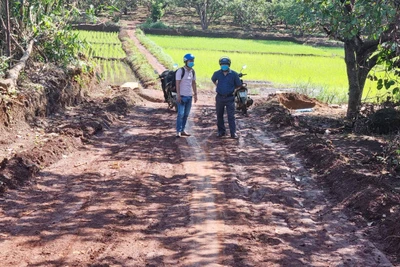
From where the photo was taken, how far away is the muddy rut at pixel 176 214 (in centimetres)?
555

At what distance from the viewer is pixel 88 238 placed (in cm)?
583

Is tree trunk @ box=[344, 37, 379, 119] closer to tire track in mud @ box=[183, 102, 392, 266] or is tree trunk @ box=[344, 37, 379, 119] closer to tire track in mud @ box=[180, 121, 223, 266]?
tire track in mud @ box=[183, 102, 392, 266]

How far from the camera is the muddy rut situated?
5.55m

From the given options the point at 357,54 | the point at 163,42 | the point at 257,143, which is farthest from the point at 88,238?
the point at 163,42

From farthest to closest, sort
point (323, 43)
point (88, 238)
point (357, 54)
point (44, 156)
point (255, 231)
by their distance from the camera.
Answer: point (323, 43) → point (357, 54) → point (44, 156) → point (255, 231) → point (88, 238)

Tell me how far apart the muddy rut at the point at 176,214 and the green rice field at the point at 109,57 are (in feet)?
30.3

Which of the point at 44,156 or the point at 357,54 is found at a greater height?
the point at 357,54

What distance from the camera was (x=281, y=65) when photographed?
34.1 meters

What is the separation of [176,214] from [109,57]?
1087 inches

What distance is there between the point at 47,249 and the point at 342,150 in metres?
7.37

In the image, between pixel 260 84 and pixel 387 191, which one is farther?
pixel 260 84

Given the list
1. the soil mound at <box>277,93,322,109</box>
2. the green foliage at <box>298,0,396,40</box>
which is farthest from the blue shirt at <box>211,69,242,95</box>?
the soil mound at <box>277,93,322,109</box>

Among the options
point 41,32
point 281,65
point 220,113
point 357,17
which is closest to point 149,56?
point 281,65

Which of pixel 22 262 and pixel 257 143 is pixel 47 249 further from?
pixel 257 143
